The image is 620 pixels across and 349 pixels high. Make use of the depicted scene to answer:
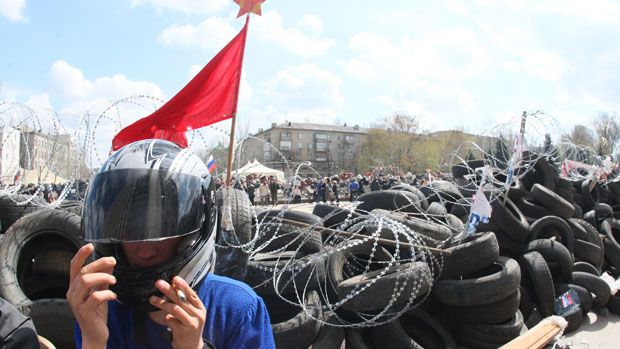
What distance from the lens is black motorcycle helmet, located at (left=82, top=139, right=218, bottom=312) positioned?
156cm

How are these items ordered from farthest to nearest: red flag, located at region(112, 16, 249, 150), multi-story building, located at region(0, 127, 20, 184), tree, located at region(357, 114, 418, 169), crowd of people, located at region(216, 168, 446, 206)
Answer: tree, located at region(357, 114, 418, 169) → crowd of people, located at region(216, 168, 446, 206) → multi-story building, located at region(0, 127, 20, 184) → red flag, located at region(112, 16, 249, 150)

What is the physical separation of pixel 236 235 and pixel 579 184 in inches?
455

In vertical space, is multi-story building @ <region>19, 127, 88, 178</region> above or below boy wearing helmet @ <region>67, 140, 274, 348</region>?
above

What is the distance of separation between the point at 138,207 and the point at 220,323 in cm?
52

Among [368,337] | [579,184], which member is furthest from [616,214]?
[368,337]

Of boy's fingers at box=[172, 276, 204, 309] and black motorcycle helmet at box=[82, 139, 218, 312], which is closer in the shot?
boy's fingers at box=[172, 276, 204, 309]

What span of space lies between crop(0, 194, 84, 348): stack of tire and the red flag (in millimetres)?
1692

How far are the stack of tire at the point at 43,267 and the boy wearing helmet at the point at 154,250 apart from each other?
4.16 meters

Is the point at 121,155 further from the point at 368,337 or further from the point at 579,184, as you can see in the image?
the point at 579,184

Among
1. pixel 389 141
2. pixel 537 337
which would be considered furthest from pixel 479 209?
pixel 389 141

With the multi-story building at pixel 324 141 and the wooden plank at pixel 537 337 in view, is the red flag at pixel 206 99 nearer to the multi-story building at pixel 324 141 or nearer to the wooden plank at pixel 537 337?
the wooden plank at pixel 537 337

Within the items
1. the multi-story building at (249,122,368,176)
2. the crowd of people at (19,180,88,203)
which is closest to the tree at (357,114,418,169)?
the multi-story building at (249,122,368,176)

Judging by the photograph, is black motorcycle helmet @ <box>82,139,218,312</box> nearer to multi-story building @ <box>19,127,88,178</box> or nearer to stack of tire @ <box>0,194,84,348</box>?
stack of tire @ <box>0,194,84,348</box>

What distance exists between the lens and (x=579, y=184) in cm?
1320
